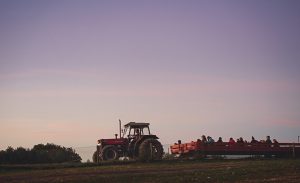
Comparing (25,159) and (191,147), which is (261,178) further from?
(25,159)

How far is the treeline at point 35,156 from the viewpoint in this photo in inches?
1331

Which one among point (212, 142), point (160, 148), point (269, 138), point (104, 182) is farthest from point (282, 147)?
point (104, 182)

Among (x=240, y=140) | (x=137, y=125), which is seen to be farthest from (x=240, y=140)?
(x=137, y=125)

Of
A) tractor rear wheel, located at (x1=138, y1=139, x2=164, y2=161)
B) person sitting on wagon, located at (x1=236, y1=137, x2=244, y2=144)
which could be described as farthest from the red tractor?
person sitting on wagon, located at (x1=236, y1=137, x2=244, y2=144)

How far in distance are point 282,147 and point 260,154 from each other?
1.72m

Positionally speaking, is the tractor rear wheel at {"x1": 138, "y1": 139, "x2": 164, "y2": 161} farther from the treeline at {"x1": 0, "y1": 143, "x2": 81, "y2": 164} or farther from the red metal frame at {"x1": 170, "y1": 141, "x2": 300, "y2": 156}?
the treeline at {"x1": 0, "y1": 143, "x2": 81, "y2": 164}

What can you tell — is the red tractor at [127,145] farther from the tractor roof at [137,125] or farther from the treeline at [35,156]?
the treeline at [35,156]

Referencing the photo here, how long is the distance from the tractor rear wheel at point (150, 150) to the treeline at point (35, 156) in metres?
9.74

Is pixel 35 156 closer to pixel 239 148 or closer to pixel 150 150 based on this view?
pixel 150 150

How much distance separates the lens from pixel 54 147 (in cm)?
3884

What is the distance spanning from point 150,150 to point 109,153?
3.39 metres

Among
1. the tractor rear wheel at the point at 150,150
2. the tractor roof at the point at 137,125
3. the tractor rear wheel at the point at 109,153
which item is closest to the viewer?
the tractor rear wheel at the point at 150,150

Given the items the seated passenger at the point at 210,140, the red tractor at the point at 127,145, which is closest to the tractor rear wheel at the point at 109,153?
the red tractor at the point at 127,145

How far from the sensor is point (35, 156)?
113 feet
